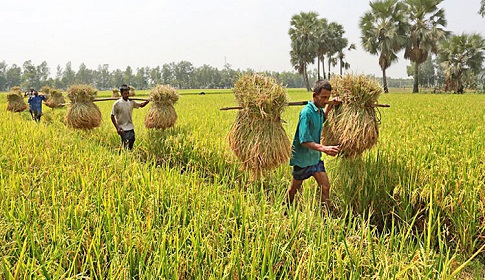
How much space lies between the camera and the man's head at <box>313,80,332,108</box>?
2975mm

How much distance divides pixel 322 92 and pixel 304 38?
39163 mm

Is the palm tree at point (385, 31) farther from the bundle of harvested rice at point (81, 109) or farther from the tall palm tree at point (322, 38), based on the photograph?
the bundle of harvested rice at point (81, 109)

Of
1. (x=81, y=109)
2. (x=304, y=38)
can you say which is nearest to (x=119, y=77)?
(x=304, y=38)

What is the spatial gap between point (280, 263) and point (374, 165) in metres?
2.17

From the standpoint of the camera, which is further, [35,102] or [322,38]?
[322,38]

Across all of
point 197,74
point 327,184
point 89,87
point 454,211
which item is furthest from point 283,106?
point 197,74

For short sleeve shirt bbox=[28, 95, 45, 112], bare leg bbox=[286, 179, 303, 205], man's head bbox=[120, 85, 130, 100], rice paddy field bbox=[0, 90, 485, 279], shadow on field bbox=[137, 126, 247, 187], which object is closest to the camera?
rice paddy field bbox=[0, 90, 485, 279]

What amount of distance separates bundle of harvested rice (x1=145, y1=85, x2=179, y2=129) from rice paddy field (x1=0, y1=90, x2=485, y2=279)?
79.8 inches

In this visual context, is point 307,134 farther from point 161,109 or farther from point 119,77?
point 119,77

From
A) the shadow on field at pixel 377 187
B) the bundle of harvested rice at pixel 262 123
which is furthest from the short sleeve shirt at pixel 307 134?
the shadow on field at pixel 377 187

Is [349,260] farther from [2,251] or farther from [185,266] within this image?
[2,251]

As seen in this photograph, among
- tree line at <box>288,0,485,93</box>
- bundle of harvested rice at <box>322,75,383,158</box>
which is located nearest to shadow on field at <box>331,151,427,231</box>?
bundle of harvested rice at <box>322,75,383,158</box>

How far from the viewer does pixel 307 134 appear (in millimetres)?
2963

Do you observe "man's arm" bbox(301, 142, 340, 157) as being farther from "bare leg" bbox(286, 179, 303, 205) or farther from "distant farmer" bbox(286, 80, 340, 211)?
"bare leg" bbox(286, 179, 303, 205)
